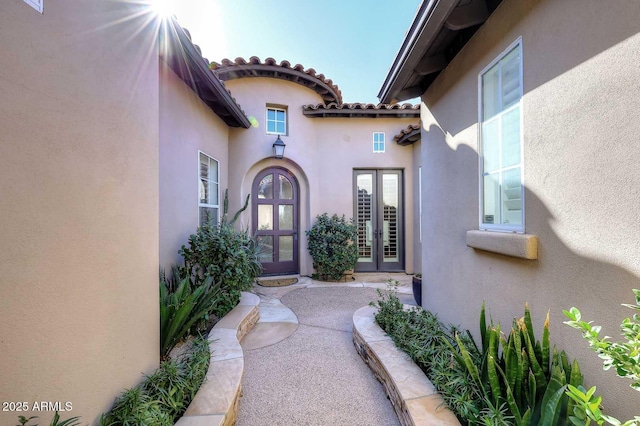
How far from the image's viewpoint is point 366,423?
2449mm

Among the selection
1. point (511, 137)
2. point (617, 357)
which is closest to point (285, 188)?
point (511, 137)

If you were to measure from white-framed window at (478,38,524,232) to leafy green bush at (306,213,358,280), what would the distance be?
4.61 metres

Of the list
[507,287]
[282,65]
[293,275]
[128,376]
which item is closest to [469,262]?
[507,287]

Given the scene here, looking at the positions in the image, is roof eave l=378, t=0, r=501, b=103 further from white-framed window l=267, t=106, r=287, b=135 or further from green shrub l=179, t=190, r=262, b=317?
white-framed window l=267, t=106, r=287, b=135

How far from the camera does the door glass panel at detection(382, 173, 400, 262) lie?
8156 millimetres

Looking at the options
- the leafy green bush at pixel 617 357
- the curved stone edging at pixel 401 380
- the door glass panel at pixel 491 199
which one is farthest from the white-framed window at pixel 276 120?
the leafy green bush at pixel 617 357

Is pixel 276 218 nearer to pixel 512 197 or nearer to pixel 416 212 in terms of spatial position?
pixel 416 212

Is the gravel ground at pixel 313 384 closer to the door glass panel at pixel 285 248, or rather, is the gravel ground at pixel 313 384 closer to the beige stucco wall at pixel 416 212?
the door glass panel at pixel 285 248

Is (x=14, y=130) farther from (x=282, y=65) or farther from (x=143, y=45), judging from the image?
(x=282, y=65)

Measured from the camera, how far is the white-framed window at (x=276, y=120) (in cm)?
751

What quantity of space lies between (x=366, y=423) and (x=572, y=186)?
100 inches

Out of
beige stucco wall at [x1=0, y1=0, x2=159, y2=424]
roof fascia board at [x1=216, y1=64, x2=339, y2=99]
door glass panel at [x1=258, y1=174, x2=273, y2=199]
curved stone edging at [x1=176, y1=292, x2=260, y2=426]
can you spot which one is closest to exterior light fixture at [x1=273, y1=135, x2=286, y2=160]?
door glass panel at [x1=258, y1=174, x2=273, y2=199]

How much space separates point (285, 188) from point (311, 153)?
1.26 meters

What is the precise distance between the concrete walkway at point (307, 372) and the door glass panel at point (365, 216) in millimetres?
2639
